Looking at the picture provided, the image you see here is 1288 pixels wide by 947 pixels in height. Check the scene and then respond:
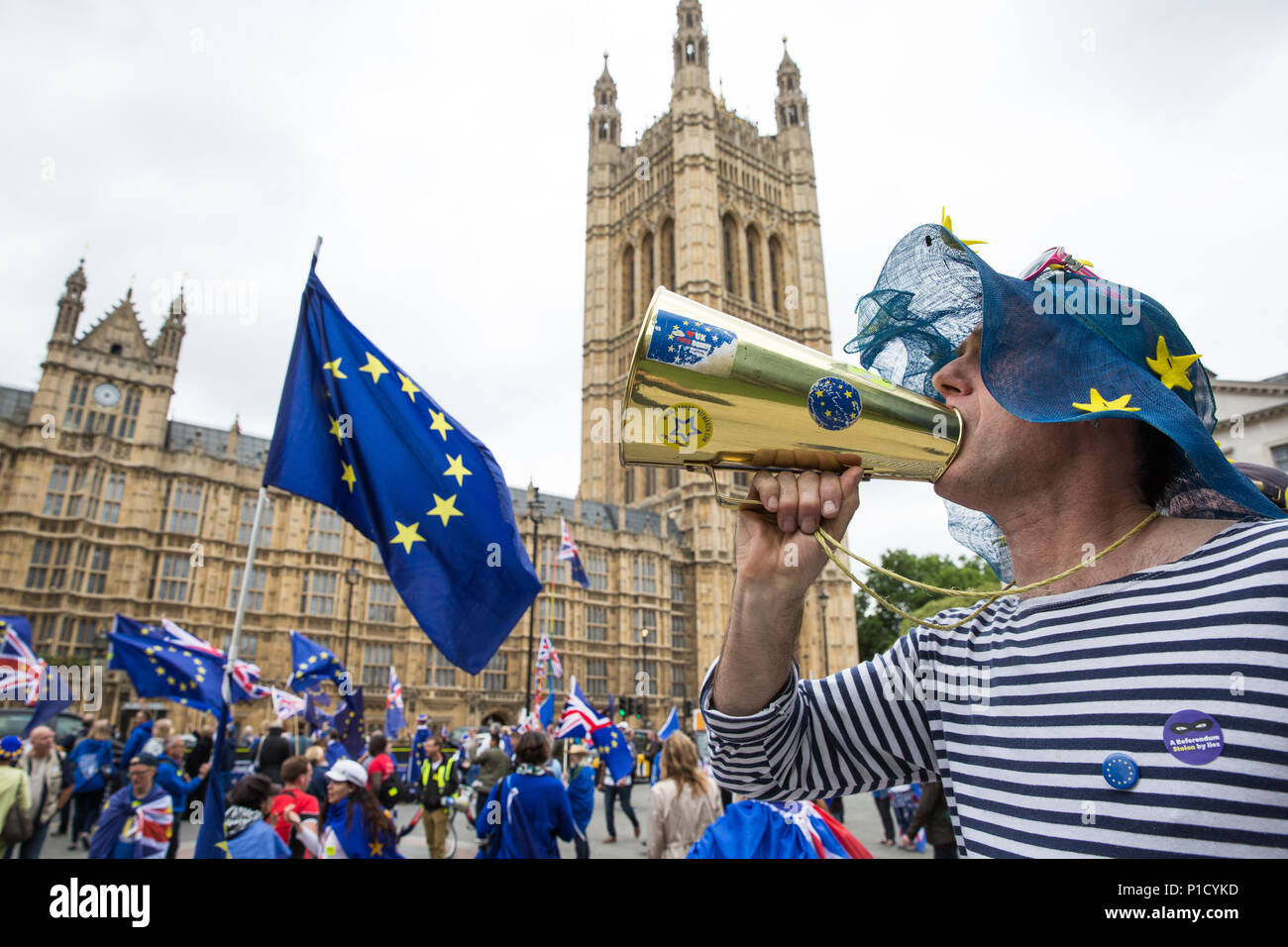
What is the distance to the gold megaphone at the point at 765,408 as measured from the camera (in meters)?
1.38

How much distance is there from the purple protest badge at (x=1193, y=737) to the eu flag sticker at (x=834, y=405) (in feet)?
2.22

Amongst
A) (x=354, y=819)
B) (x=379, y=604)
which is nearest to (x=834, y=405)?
(x=354, y=819)

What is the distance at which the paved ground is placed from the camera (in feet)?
35.4

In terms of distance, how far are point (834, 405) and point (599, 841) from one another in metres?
13.7

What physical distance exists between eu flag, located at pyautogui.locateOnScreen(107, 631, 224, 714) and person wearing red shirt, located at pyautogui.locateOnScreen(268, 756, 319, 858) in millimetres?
6764

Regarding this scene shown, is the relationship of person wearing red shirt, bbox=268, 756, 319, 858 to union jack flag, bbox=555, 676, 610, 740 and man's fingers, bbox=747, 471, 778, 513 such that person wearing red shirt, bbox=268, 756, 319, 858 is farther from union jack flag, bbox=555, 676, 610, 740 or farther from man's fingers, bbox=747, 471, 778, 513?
union jack flag, bbox=555, 676, 610, 740

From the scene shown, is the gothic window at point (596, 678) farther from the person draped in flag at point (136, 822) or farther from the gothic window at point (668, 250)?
the person draped in flag at point (136, 822)

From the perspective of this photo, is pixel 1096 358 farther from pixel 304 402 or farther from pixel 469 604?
pixel 304 402

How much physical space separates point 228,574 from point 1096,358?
37.6 meters

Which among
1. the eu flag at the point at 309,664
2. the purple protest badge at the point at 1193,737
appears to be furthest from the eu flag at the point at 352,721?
the purple protest badge at the point at 1193,737

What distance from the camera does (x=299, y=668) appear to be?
52.1 ft

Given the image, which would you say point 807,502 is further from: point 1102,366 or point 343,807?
point 343,807

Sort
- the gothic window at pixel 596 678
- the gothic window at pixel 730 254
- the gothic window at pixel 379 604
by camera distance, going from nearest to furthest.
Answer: the gothic window at pixel 379 604, the gothic window at pixel 596 678, the gothic window at pixel 730 254

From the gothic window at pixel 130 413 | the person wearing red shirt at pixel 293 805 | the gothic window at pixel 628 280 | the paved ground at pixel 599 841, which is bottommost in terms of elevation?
the paved ground at pixel 599 841
